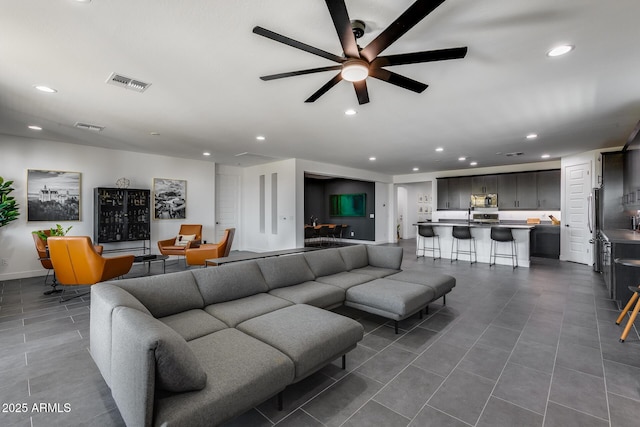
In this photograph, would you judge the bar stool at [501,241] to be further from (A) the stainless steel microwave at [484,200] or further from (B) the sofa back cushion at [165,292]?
(B) the sofa back cushion at [165,292]

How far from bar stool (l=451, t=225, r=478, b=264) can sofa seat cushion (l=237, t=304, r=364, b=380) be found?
18.3ft

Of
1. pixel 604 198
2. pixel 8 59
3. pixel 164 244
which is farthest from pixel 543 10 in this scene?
pixel 164 244

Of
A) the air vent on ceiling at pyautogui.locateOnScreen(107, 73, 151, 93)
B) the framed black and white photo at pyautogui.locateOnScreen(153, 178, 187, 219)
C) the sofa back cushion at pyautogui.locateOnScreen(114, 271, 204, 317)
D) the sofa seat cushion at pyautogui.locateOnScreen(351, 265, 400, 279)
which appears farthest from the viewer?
the framed black and white photo at pyautogui.locateOnScreen(153, 178, 187, 219)

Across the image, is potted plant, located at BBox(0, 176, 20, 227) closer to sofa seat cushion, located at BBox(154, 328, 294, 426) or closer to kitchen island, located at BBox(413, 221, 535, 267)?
sofa seat cushion, located at BBox(154, 328, 294, 426)

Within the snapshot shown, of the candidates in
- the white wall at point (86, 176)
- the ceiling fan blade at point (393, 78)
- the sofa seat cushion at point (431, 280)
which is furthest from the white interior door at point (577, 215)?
the white wall at point (86, 176)

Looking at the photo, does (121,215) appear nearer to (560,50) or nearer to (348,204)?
(560,50)

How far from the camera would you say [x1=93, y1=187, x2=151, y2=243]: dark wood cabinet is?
19.3ft

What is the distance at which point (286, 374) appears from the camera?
1.65 meters

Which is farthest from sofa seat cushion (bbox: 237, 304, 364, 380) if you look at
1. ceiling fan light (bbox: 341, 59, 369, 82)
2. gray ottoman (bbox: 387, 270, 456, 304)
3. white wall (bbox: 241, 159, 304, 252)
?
white wall (bbox: 241, 159, 304, 252)

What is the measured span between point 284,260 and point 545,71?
3360 mm

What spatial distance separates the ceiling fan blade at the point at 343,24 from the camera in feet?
5.09

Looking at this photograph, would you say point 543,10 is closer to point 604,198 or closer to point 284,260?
point 284,260

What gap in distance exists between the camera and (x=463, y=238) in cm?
689

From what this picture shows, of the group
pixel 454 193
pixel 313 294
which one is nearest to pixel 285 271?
pixel 313 294
